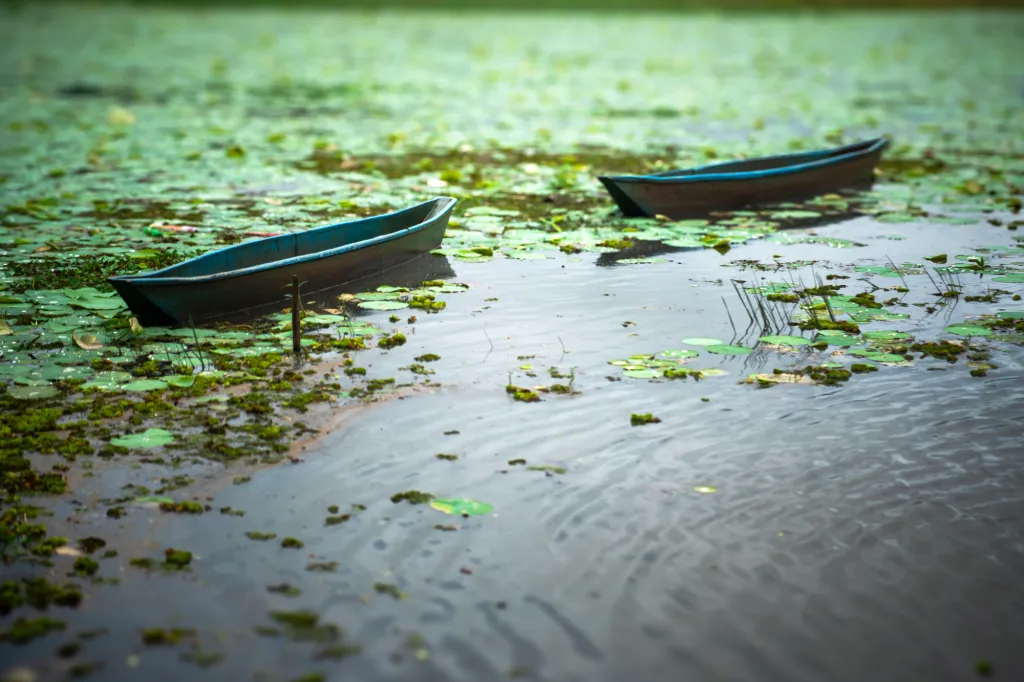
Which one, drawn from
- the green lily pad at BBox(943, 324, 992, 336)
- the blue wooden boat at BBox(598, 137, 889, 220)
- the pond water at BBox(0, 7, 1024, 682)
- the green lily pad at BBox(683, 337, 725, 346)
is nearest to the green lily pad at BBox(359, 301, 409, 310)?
the pond water at BBox(0, 7, 1024, 682)

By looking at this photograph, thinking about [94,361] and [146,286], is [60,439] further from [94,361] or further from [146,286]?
[146,286]

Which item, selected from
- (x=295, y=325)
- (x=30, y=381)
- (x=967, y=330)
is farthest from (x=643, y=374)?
(x=30, y=381)

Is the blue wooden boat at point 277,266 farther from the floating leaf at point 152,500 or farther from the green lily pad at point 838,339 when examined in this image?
the green lily pad at point 838,339

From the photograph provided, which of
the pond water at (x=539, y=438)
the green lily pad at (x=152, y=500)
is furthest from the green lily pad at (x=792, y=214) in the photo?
the green lily pad at (x=152, y=500)

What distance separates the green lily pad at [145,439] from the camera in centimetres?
492

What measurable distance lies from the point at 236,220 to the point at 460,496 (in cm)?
602

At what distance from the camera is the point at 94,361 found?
599cm

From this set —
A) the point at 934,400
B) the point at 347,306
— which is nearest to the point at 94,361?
the point at 347,306

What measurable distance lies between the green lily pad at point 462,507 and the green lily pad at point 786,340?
2.78 meters

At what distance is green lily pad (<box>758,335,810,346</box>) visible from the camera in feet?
21.1

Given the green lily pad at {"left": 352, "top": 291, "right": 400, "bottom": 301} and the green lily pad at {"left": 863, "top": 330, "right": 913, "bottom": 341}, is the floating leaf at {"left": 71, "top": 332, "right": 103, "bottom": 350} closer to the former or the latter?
the green lily pad at {"left": 352, "top": 291, "right": 400, "bottom": 301}

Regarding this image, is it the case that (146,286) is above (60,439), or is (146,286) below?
above

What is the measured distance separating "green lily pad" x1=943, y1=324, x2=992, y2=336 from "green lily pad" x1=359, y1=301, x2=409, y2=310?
3.69 m

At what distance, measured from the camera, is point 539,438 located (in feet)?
16.9
